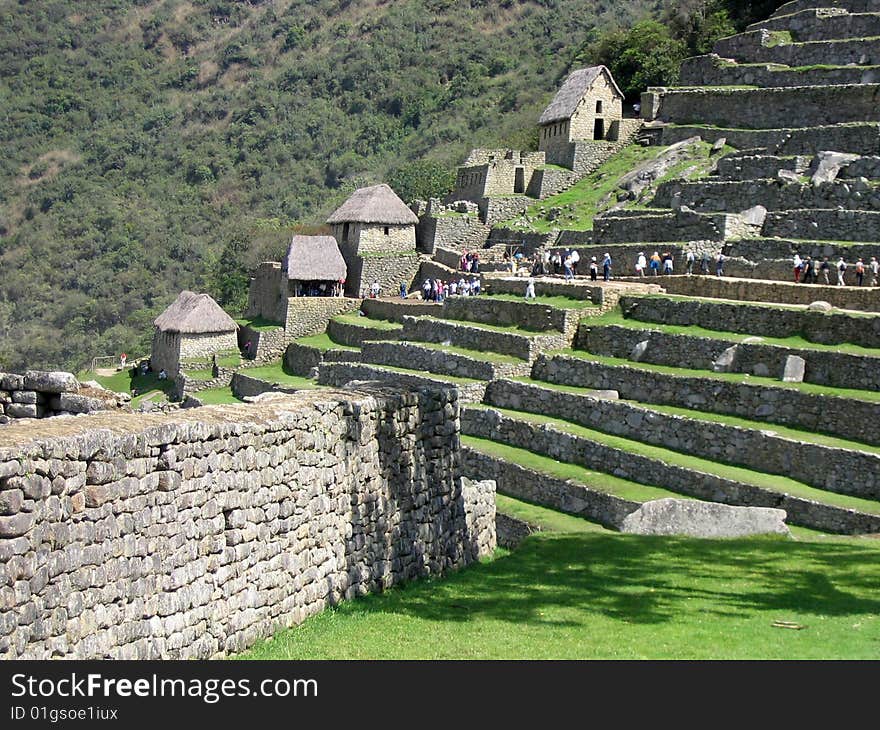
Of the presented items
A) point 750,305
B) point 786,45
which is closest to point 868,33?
point 786,45

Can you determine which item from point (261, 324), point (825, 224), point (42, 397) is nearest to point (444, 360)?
point (825, 224)

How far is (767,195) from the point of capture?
3478cm

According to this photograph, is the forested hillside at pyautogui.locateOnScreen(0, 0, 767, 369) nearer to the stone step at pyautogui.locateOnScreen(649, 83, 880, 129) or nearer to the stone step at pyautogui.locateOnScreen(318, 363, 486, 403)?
the stone step at pyautogui.locateOnScreen(649, 83, 880, 129)

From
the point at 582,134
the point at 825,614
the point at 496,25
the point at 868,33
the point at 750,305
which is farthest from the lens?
the point at 496,25

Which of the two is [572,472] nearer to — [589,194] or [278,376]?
[278,376]

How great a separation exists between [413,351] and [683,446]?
9588 millimetres

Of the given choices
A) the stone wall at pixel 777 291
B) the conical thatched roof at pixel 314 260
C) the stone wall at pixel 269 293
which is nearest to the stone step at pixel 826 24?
the conical thatched roof at pixel 314 260

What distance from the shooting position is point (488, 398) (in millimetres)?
27234

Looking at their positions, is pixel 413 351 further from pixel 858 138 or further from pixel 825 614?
pixel 825 614

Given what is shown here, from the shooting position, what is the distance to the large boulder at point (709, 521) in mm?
16594

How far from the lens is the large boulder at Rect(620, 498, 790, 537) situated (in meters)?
16.6

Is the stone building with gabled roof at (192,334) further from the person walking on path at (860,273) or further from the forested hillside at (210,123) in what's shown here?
the person walking on path at (860,273)

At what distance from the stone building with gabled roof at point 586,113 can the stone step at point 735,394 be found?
67.9ft
